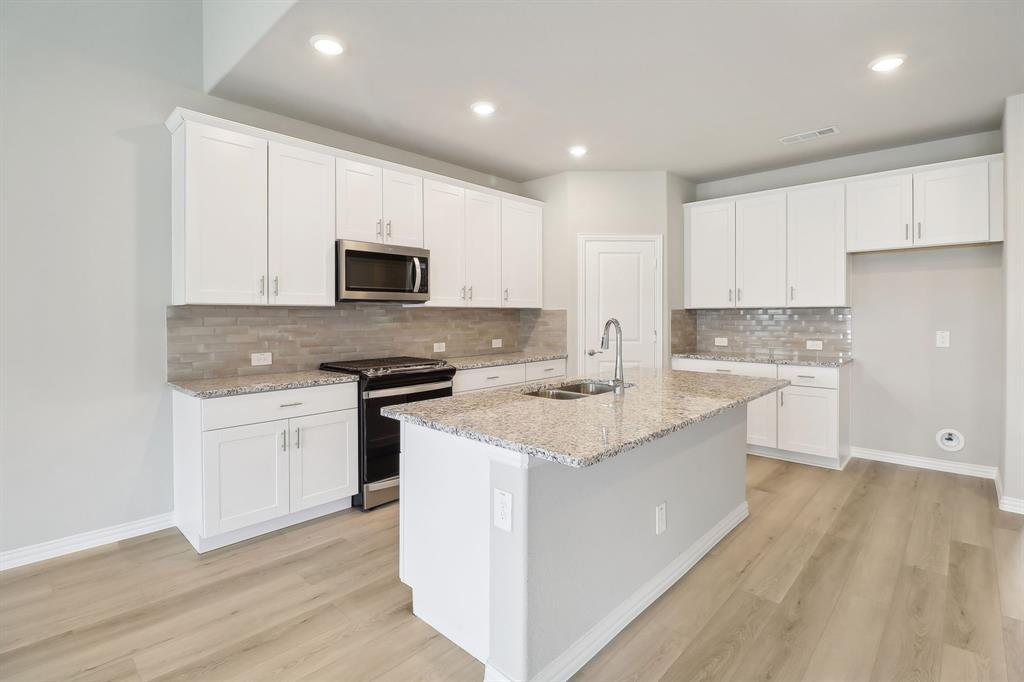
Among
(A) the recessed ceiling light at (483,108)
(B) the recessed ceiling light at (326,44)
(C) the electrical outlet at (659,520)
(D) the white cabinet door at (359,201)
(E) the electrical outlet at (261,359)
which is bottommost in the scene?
(C) the electrical outlet at (659,520)

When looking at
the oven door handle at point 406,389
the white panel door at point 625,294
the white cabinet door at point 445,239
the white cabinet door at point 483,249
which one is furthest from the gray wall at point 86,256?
the white panel door at point 625,294

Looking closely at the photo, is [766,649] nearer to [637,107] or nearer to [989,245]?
[637,107]

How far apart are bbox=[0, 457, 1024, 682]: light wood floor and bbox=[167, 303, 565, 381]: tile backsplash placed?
106 centimetres

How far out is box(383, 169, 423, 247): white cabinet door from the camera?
12.3 feet

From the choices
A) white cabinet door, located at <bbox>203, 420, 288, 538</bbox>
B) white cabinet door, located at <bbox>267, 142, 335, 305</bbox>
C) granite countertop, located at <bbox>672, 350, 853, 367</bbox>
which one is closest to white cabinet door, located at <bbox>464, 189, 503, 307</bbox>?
white cabinet door, located at <bbox>267, 142, 335, 305</bbox>

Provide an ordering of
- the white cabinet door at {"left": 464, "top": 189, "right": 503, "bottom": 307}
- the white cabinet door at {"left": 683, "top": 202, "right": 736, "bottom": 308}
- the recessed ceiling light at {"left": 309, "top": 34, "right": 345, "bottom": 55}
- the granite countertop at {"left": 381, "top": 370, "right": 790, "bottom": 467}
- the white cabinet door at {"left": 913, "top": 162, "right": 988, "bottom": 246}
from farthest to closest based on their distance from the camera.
A: the white cabinet door at {"left": 683, "top": 202, "right": 736, "bottom": 308}, the white cabinet door at {"left": 464, "top": 189, "right": 503, "bottom": 307}, the white cabinet door at {"left": 913, "top": 162, "right": 988, "bottom": 246}, the recessed ceiling light at {"left": 309, "top": 34, "right": 345, "bottom": 55}, the granite countertop at {"left": 381, "top": 370, "right": 790, "bottom": 467}

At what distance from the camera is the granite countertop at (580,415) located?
5.13ft

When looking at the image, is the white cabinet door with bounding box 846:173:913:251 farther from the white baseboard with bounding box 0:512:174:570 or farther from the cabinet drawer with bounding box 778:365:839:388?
the white baseboard with bounding box 0:512:174:570

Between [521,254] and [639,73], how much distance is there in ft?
7.08

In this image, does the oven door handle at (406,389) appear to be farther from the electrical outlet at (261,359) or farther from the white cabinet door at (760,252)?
the white cabinet door at (760,252)

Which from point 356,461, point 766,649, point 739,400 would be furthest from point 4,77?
point 766,649

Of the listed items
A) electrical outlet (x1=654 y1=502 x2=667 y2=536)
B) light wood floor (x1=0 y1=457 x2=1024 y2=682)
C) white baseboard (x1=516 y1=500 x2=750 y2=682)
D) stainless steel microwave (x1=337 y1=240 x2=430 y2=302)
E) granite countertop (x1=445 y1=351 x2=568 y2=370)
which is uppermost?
stainless steel microwave (x1=337 y1=240 x2=430 y2=302)

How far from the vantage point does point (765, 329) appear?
16.4 ft

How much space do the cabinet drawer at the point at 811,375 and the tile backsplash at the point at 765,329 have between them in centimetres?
56
